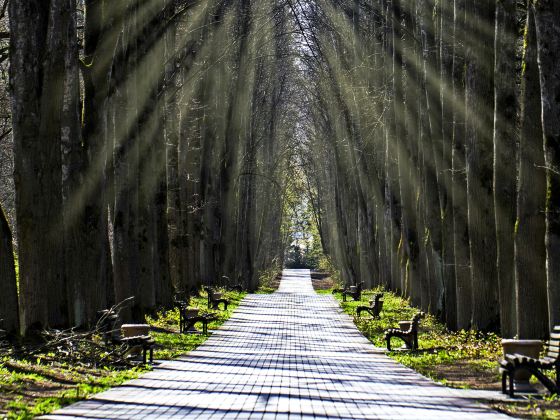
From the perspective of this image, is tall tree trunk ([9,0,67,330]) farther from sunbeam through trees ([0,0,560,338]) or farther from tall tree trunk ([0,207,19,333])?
tall tree trunk ([0,207,19,333])

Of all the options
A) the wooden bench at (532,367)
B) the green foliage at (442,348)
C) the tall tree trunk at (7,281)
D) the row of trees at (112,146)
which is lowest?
the green foliage at (442,348)

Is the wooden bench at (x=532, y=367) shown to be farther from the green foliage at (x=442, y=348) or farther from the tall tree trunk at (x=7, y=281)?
the tall tree trunk at (x=7, y=281)

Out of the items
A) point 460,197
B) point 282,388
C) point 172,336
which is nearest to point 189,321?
point 172,336

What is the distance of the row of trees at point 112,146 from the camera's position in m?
16.9

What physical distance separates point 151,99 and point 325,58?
19.4m

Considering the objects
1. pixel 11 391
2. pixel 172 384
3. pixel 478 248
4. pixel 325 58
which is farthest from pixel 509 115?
pixel 325 58

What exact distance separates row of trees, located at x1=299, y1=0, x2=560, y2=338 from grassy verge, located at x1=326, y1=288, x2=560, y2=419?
572 mm

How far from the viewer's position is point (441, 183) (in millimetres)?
25891

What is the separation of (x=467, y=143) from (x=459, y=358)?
4.84 m

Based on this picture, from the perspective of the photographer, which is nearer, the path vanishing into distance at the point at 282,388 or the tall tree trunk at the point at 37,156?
the path vanishing into distance at the point at 282,388

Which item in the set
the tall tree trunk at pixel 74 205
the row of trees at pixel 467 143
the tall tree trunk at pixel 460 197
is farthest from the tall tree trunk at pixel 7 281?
the tall tree trunk at pixel 460 197

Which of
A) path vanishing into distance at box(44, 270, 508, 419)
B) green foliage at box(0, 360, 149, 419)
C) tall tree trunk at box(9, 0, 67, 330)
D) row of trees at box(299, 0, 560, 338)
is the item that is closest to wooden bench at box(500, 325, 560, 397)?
path vanishing into distance at box(44, 270, 508, 419)

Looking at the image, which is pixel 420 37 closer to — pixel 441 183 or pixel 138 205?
pixel 441 183

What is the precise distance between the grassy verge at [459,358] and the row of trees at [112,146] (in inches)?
237
